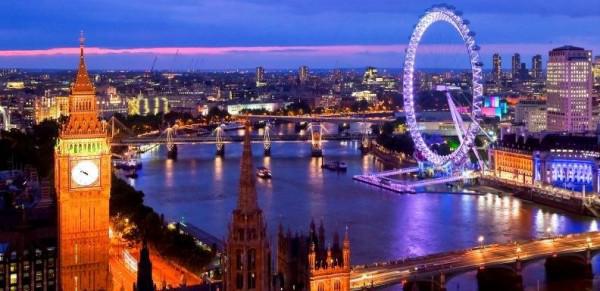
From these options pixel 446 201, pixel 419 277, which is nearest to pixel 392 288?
pixel 419 277

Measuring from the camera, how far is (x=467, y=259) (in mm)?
20391

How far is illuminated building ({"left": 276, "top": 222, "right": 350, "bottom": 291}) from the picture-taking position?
13898 millimetres

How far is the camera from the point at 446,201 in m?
35.0

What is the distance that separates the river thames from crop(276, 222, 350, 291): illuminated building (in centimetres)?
765

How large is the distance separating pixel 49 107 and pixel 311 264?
56.8 meters

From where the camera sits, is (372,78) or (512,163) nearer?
(512,163)

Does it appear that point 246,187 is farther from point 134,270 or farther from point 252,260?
point 134,270

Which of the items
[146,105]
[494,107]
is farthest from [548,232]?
[146,105]

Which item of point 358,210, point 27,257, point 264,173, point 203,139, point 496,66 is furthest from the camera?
point 496,66

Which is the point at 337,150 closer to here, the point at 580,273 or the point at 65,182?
the point at 580,273

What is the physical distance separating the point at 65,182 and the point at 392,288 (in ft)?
26.6

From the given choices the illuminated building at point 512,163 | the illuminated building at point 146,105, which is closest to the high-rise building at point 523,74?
the illuminated building at point 146,105

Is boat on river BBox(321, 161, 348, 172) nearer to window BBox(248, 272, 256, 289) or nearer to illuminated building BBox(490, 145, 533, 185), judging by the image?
illuminated building BBox(490, 145, 533, 185)

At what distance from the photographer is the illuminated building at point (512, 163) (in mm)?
40406
